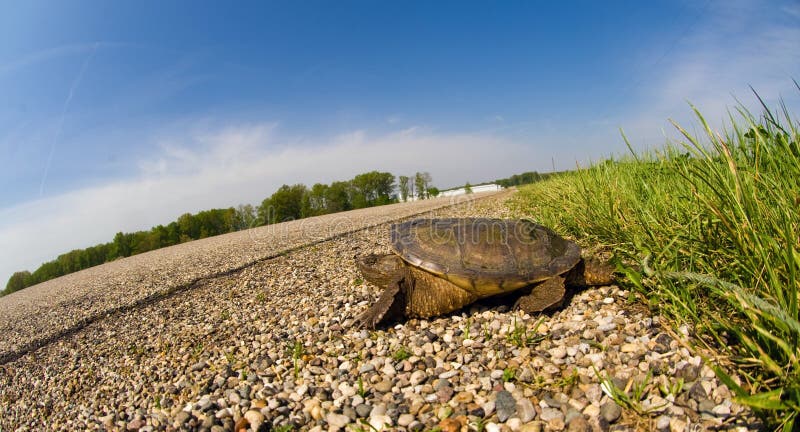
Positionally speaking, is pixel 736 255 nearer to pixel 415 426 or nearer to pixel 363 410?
pixel 415 426

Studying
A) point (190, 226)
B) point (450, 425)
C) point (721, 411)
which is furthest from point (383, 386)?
point (190, 226)

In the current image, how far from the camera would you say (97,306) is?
6770mm

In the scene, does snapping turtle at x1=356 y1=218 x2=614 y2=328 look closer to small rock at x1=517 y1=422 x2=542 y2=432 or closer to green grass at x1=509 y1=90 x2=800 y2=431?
green grass at x1=509 y1=90 x2=800 y2=431

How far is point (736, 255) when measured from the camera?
105 inches

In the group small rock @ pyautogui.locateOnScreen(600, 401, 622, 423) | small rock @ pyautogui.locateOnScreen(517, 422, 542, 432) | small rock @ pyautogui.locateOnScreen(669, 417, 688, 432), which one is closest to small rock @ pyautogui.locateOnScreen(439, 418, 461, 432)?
small rock @ pyautogui.locateOnScreen(517, 422, 542, 432)

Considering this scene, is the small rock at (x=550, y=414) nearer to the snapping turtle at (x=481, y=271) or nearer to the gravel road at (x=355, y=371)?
the gravel road at (x=355, y=371)

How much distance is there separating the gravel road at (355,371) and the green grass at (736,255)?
24 centimetres

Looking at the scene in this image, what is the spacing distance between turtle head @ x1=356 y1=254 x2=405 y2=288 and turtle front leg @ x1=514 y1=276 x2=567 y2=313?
1515 millimetres

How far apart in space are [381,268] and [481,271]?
144 centimetres

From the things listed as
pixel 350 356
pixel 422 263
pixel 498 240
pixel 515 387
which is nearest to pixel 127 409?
pixel 350 356

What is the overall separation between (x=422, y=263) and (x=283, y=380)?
188 cm

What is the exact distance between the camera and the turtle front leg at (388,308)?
3.88m

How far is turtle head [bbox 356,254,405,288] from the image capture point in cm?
458

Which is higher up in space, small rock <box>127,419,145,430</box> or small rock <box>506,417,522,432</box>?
small rock <box>127,419,145,430</box>
